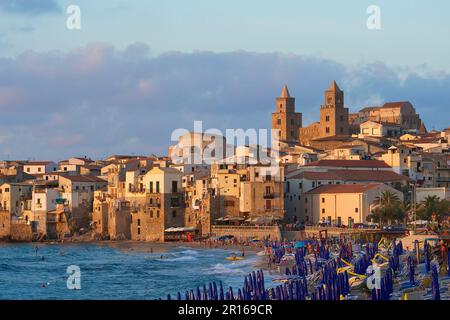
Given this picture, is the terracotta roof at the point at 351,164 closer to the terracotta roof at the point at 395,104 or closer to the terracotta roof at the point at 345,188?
the terracotta roof at the point at 345,188

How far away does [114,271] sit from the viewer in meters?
68.8

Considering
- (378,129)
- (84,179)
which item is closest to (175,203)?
(84,179)

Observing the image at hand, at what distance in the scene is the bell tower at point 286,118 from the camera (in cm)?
14312

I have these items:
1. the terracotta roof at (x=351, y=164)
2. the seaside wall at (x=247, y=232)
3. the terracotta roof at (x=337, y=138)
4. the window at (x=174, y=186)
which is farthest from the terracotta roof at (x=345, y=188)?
the terracotta roof at (x=337, y=138)

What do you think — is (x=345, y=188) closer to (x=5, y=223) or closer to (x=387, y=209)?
(x=387, y=209)

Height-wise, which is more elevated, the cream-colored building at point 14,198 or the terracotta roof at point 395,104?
the terracotta roof at point 395,104

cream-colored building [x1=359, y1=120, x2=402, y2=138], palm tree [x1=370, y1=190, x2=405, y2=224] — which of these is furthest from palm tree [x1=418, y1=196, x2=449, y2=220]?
cream-colored building [x1=359, y1=120, x2=402, y2=138]

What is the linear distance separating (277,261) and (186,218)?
23801mm

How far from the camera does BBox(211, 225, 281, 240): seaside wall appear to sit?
84.7 metres

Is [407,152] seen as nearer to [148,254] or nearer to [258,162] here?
[258,162]

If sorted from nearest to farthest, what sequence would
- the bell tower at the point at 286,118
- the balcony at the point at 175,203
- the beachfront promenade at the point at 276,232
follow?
the beachfront promenade at the point at 276,232
the balcony at the point at 175,203
the bell tower at the point at 286,118

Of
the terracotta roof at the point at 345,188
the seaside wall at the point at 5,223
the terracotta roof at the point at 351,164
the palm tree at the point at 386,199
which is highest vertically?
the terracotta roof at the point at 351,164

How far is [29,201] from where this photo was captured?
99.3 m
